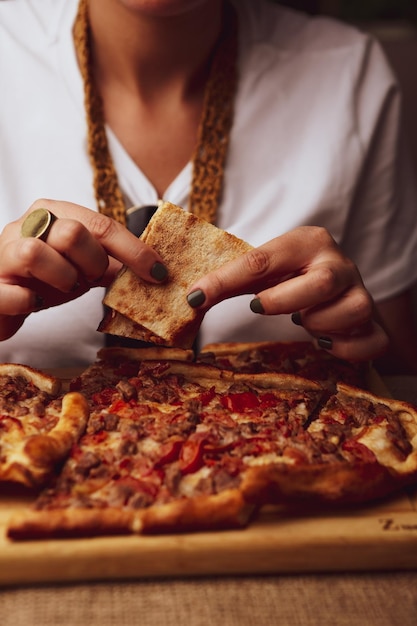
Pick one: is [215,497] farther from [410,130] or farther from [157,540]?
[410,130]

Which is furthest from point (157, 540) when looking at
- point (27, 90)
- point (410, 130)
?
point (410, 130)

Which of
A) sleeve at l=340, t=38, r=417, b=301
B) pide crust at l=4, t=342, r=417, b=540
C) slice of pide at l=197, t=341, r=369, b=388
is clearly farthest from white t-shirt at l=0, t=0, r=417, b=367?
pide crust at l=4, t=342, r=417, b=540

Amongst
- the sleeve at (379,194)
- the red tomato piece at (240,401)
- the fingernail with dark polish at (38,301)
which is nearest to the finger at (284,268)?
the red tomato piece at (240,401)

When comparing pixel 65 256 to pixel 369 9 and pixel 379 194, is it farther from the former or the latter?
pixel 369 9

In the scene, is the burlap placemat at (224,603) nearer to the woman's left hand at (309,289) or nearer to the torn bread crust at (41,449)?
the torn bread crust at (41,449)

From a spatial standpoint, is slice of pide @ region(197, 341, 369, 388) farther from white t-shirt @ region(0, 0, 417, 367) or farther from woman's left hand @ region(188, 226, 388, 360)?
white t-shirt @ region(0, 0, 417, 367)

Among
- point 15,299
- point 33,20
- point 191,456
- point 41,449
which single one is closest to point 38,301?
point 15,299
